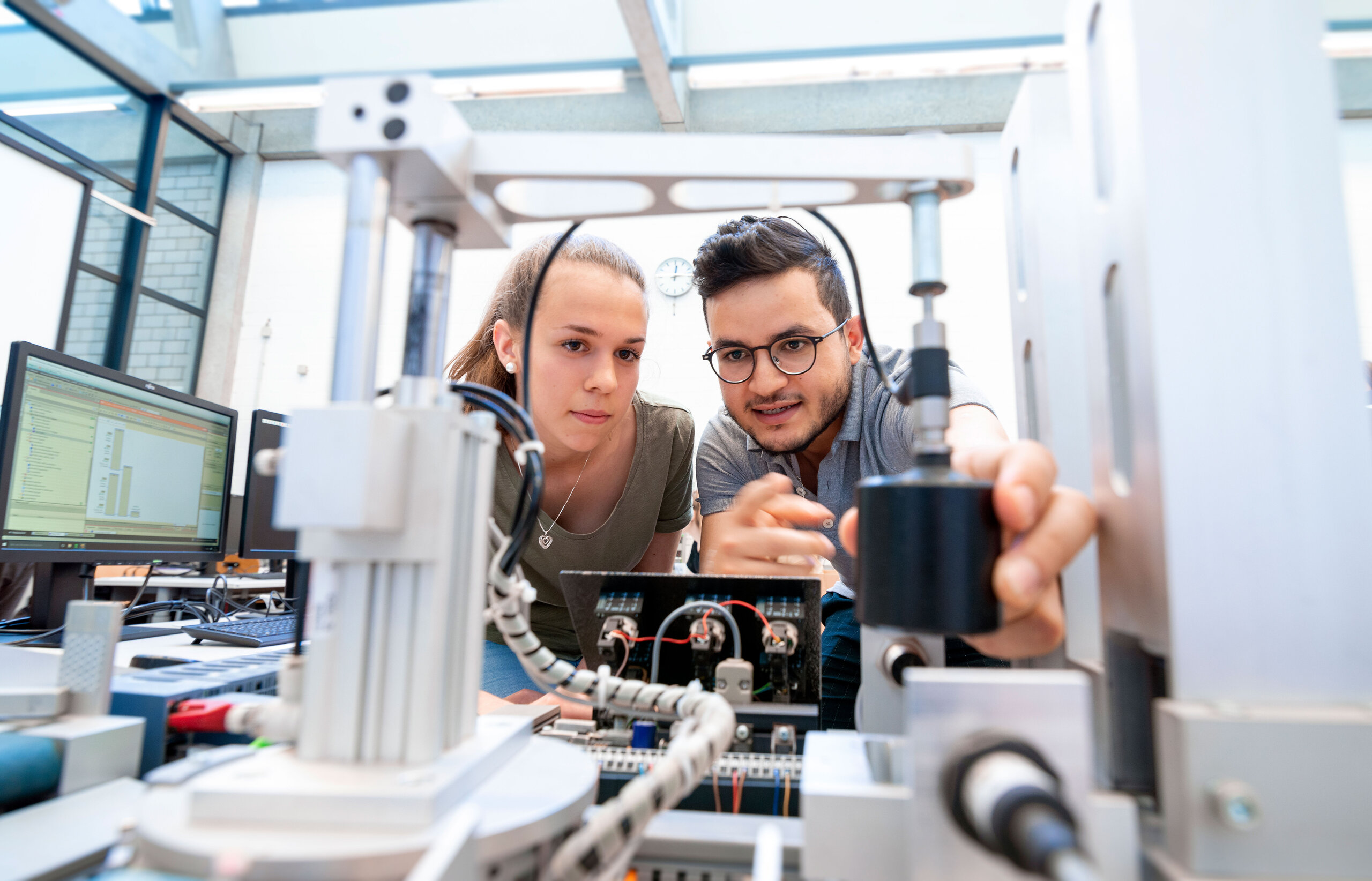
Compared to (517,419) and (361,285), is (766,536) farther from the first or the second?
(361,285)

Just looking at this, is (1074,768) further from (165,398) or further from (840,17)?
(840,17)

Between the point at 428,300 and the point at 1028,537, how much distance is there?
410mm

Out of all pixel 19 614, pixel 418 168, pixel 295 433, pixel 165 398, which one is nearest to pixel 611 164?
pixel 418 168

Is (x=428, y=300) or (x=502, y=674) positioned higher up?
(x=428, y=300)

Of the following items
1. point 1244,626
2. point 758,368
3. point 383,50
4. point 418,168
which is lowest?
point 1244,626

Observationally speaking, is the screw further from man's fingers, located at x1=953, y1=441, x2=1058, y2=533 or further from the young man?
the young man

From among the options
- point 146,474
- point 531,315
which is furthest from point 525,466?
point 146,474

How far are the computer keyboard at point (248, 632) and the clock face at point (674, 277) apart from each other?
3.28 m

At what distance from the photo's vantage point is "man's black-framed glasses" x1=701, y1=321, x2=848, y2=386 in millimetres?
1398

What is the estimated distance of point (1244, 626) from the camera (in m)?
0.37

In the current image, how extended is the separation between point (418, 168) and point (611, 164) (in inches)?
4.9

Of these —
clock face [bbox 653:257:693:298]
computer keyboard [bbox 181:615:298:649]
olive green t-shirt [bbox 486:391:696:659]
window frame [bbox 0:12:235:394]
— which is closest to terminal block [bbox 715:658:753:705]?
computer keyboard [bbox 181:615:298:649]

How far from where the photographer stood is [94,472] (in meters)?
1.17

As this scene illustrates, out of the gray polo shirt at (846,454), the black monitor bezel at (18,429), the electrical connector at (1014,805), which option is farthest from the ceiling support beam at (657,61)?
the electrical connector at (1014,805)
